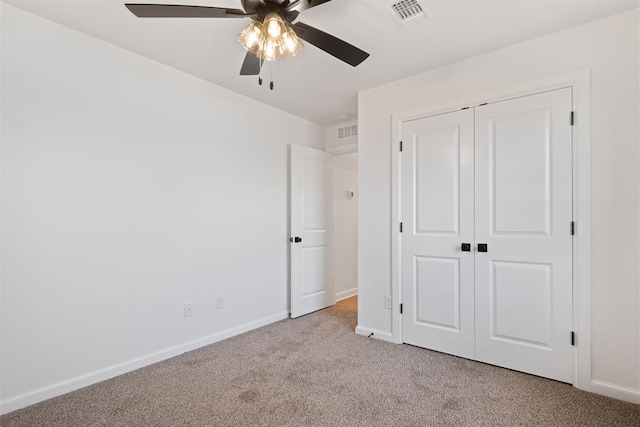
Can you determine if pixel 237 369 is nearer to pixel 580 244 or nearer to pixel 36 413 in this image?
pixel 36 413

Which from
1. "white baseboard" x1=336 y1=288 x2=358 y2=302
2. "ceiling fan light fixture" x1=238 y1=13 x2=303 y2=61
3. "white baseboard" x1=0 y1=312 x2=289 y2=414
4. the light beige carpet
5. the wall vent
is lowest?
"white baseboard" x1=336 y1=288 x2=358 y2=302

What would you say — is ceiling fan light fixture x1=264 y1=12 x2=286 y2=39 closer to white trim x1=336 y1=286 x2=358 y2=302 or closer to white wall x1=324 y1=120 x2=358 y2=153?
white wall x1=324 y1=120 x2=358 y2=153

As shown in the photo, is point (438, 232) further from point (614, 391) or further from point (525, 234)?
point (614, 391)

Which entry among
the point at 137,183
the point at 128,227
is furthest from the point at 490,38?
the point at 128,227

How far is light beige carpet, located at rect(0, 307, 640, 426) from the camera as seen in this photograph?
1831mm

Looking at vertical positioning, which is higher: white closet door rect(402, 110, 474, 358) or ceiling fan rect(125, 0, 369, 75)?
ceiling fan rect(125, 0, 369, 75)

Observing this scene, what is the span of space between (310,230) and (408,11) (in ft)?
8.32

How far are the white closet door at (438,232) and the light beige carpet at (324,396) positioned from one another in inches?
9.7

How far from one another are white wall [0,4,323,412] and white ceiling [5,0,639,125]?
0.66 ft

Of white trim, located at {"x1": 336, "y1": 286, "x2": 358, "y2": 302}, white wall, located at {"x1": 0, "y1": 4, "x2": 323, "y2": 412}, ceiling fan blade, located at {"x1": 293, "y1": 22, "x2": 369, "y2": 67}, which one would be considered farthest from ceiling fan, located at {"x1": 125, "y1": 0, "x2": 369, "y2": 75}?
white trim, located at {"x1": 336, "y1": 286, "x2": 358, "y2": 302}

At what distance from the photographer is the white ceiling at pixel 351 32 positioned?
198 cm

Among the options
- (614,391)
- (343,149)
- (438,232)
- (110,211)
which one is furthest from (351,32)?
(614,391)

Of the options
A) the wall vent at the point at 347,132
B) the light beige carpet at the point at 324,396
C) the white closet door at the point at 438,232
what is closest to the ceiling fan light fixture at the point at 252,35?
the white closet door at the point at 438,232

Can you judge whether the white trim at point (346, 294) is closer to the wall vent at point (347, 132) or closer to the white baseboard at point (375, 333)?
the white baseboard at point (375, 333)
